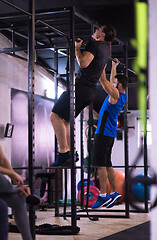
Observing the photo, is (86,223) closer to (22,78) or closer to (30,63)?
(30,63)

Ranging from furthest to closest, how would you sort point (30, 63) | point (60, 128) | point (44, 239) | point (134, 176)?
point (60, 128) → point (44, 239) → point (30, 63) → point (134, 176)

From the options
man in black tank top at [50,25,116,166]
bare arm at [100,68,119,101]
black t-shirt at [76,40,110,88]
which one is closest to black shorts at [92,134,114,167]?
bare arm at [100,68,119,101]

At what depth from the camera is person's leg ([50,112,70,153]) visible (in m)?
3.77

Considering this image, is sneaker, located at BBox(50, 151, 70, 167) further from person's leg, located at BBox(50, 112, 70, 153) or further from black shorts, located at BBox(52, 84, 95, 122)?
black shorts, located at BBox(52, 84, 95, 122)

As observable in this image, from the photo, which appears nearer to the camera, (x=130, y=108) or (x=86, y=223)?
(x=86, y=223)

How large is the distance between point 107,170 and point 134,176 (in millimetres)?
4290

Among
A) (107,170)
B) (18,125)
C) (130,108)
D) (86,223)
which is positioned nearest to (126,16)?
(86,223)

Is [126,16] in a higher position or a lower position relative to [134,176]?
higher

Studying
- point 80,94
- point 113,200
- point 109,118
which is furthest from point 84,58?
point 113,200

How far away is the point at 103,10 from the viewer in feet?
→ 3.57

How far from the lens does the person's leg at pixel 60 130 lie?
3.77m

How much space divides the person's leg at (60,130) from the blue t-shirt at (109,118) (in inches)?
45.7

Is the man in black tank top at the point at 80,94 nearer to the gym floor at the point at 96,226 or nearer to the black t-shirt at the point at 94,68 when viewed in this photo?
the black t-shirt at the point at 94,68

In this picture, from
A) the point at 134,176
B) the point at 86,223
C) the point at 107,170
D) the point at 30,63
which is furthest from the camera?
the point at 107,170
